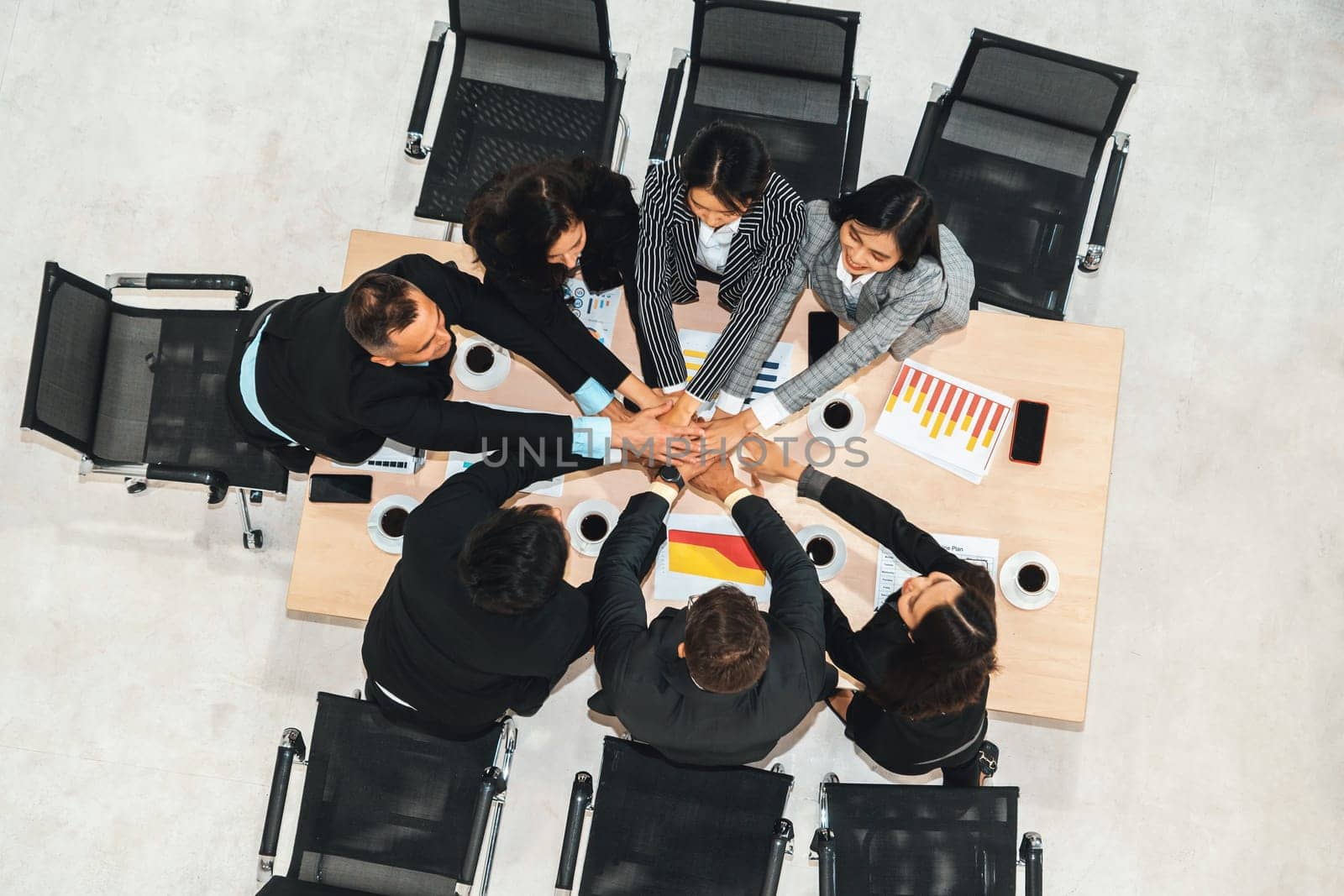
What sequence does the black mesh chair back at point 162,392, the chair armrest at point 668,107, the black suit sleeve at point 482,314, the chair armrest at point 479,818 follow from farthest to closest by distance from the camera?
the chair armrest at point 668,107
the black mesh chair back at point 162,392
the chair armrest at point 479,818
the black suit sleeve at point 482,314

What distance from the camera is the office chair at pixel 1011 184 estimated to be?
294 centimetres

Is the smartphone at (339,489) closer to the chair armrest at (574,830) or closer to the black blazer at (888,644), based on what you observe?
the chair armrest at (574,830)

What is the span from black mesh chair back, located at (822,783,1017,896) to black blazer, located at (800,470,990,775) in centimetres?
20

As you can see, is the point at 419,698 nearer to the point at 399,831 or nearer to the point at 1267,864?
the point at 399,831

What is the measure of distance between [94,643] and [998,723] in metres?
3.20

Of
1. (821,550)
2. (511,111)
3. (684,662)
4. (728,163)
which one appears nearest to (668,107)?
(511,111)

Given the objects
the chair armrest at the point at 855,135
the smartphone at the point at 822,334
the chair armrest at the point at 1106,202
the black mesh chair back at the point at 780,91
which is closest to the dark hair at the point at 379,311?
the smartphone at the point at 822,334

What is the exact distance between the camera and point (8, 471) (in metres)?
3.45

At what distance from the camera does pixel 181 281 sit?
2.77m

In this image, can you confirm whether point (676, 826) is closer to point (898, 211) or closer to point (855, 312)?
point (855, 312)

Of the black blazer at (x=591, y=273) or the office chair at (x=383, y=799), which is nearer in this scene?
the black blazer at (x=591, y=273)

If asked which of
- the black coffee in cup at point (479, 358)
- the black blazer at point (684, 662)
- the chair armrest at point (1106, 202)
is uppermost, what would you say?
the chair armrest at point (1106, 202)

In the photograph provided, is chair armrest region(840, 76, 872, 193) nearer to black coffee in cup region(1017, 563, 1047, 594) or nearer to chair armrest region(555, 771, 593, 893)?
black coffee in cup region(1017, 563, 1047, 594)

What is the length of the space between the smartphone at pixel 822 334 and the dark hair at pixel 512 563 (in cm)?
96
